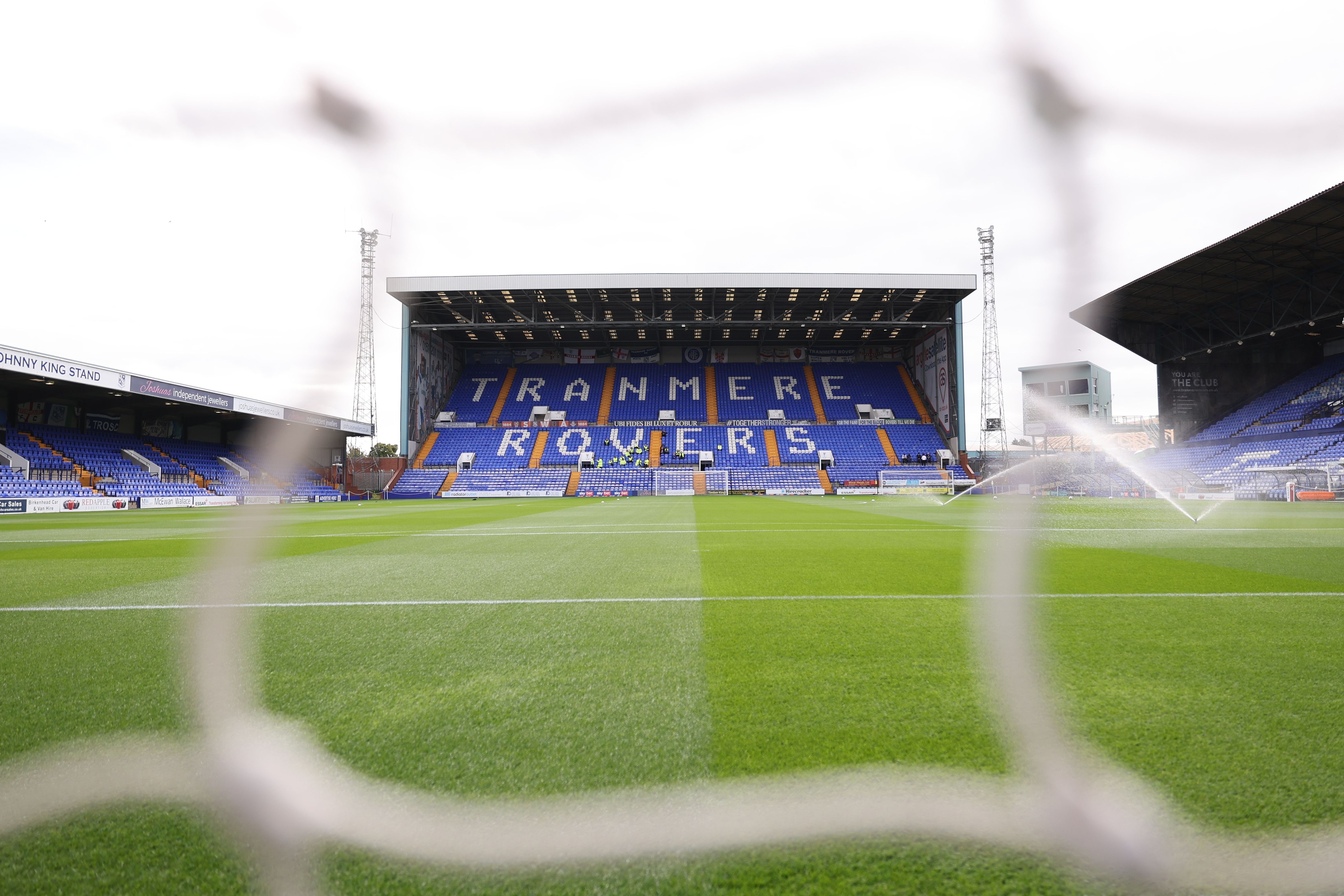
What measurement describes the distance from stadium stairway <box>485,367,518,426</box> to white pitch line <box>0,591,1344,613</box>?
1721 inches

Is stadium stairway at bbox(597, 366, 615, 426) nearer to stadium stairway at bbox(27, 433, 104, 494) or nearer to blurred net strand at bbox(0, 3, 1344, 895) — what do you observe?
stadium stairway at bbox(27, 433, 104, 494)

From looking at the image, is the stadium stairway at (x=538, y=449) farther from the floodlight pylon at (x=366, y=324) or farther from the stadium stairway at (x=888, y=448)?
the floodlight pylon at (x=366, y=324)

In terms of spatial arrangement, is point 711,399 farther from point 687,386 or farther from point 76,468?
point 76,468

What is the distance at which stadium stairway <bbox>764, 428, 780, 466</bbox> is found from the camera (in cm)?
4291

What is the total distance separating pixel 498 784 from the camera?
165cm

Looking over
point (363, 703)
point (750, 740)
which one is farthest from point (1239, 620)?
point (363, 703)

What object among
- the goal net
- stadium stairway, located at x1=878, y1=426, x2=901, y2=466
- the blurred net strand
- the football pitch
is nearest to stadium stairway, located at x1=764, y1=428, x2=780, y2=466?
the goal net

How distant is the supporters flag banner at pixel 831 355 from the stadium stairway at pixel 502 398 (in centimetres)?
2342

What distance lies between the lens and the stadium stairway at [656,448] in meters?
42.9

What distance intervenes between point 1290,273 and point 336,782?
38143mm

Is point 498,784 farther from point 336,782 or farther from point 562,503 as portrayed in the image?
point 562,503

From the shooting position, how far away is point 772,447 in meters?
43.9

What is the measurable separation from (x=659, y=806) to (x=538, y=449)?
142 ft

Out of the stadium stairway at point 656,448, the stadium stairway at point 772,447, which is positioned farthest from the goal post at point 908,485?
the stadium stairway at point 656,448
